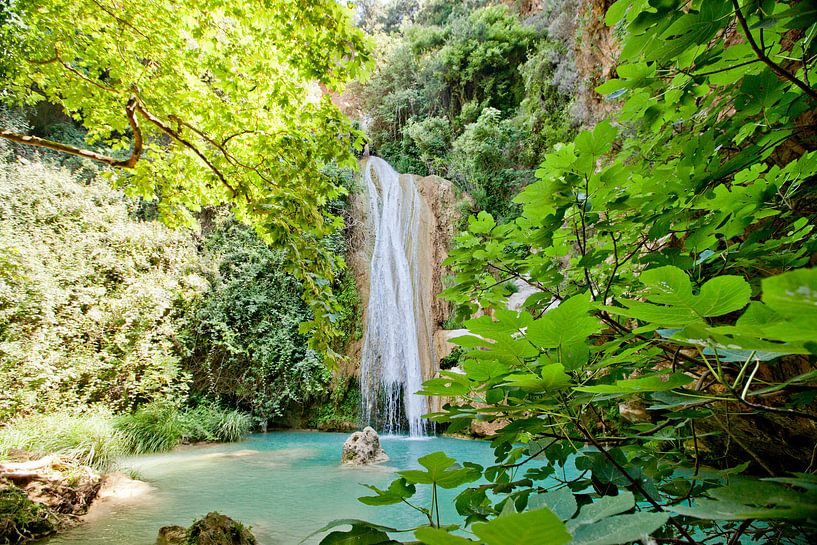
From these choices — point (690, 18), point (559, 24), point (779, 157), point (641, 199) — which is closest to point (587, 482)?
point (641, 199)

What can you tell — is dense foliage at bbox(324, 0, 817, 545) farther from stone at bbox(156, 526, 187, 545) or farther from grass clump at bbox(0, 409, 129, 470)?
grass clump at bbox(0, 409, 129, 470)

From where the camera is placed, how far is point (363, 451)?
18.9ft

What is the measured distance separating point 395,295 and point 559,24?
812 centimetres

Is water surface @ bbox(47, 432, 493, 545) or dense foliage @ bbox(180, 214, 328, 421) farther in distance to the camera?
dense foliage @ bbox(180, 214, 328, 421)

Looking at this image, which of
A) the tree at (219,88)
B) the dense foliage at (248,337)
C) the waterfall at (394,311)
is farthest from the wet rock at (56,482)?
the waterfall at (394,311)

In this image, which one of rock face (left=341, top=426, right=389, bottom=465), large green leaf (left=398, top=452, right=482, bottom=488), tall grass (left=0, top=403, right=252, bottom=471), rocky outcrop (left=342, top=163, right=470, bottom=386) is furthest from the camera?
rocky outcrop (left=342, top=163, right=470, bottom=386)

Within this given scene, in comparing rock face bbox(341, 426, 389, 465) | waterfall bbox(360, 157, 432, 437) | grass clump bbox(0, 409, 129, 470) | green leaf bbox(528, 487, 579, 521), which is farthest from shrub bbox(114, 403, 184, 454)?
green leaf bbox(528, 487, 579, 521)

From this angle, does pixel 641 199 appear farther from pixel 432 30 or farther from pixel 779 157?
pixel 432 30

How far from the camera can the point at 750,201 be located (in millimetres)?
879

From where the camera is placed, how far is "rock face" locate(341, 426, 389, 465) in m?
5.69

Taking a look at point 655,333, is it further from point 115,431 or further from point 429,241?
point 429,241

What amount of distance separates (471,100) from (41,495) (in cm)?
1426

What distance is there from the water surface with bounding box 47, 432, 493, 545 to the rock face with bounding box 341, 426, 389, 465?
0.20 m

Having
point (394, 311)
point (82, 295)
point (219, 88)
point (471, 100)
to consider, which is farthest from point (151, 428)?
point (471, 100)
